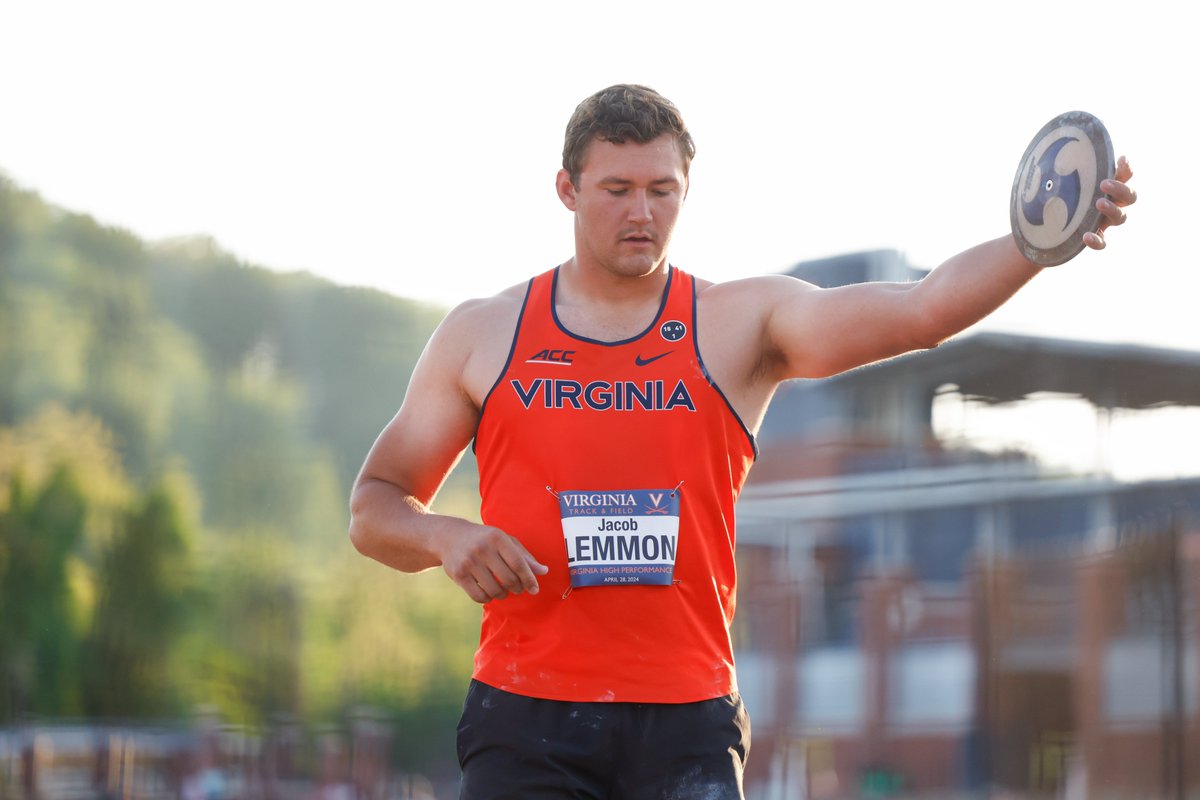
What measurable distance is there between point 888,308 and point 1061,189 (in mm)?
390

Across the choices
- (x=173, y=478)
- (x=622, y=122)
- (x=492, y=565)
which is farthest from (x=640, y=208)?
(x=173, y=478)

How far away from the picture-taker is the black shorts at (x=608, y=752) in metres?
2.75

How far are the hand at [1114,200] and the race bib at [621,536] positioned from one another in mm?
853

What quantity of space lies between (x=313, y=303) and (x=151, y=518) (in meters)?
5.80

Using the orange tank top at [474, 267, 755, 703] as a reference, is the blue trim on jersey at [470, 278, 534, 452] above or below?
above

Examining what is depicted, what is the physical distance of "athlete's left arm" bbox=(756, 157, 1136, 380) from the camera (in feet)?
8.34

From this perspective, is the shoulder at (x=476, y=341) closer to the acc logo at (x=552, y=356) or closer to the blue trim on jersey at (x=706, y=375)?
the acc logo at (x=552, y=356)

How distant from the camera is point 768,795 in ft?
105

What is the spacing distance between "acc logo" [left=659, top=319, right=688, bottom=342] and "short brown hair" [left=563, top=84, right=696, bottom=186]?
28 cm

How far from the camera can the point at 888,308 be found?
274 cm

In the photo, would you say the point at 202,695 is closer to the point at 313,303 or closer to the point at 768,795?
the point at 313,303

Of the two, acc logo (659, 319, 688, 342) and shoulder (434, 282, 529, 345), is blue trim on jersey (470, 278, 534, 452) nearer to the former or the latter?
shoulder (434, 282, 529, 345)

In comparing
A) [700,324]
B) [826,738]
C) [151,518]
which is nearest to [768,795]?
[826,738]

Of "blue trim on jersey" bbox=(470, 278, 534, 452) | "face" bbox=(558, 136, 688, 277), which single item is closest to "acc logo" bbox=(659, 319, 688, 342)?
"face" bbox=(558, 136, 688, 277)
